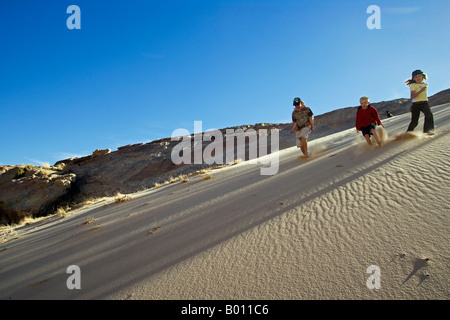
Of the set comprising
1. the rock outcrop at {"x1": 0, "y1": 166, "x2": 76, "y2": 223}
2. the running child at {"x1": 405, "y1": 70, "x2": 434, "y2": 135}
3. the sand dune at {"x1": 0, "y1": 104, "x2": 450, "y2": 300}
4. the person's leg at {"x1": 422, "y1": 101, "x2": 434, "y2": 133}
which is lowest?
the rock outcrop at {"x1": 0, "y1": 166, "x2": 76, "y2": 223}

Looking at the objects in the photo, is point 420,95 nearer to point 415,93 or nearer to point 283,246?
point 415,93

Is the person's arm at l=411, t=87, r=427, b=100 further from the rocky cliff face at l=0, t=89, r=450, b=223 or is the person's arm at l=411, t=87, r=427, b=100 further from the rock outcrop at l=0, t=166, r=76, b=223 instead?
the rock outcrop at l=0, t=166, r=76, b=223

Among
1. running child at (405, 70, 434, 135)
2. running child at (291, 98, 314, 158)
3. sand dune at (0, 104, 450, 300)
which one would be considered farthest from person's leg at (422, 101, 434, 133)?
running child at (291, 98, 314, 158)

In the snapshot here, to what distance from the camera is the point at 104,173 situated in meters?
23.9

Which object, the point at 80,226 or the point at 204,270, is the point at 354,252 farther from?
the point at 80,226

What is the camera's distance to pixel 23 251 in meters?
4.54

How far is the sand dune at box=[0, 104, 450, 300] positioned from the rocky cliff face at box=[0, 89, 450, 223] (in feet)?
51.7

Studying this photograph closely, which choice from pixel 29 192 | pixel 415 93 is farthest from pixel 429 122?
pixel 29 192

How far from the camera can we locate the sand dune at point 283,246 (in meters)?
A: 1.87

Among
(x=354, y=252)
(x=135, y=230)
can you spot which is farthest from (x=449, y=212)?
(x=135, y=230)

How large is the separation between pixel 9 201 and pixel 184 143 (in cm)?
1766

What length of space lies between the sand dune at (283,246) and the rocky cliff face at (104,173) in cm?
1577

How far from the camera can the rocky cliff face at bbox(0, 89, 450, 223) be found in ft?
57.9

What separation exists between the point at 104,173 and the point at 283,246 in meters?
25.0
